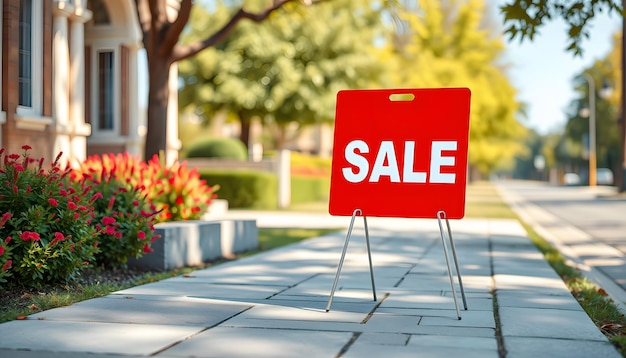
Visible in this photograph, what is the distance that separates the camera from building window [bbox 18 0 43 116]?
39.1ft

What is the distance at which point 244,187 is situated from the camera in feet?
76.0

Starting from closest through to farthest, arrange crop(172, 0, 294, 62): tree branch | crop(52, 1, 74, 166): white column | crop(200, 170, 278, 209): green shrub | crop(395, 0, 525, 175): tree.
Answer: crop(172, 0, 294, 62): tree branch, crop(52, 1, 74, 166): white column, crop(200, 170, 278, 209): green shrub, crop(395, 0, 525, 175): tree

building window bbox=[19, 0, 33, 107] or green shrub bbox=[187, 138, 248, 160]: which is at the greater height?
building window bbox=[19, 0, 33, 107]

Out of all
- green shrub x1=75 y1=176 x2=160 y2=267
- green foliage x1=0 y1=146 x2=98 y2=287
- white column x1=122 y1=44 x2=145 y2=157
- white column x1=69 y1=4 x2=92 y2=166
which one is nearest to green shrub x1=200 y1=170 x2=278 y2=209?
white column x1=122 y1=44 x2=145 y2=157

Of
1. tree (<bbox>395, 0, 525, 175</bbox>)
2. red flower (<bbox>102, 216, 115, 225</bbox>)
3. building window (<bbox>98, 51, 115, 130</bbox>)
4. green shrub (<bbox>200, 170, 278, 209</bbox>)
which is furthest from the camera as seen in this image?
tree (<bbox>395, 0, 525, 175</bbox>)

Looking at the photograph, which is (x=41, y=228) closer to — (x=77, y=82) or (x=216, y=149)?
(x=77, y=82)

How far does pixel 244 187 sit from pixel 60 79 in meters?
10.3

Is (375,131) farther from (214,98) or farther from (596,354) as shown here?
(214,98)

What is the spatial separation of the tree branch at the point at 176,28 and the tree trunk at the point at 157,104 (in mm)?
247

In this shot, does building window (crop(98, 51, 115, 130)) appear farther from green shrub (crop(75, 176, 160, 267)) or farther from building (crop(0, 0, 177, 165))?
green shrub (crop(75, 176, 160, 267))

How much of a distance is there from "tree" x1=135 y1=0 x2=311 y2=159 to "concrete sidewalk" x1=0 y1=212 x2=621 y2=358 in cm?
404

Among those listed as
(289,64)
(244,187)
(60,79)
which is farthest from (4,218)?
(289,64)

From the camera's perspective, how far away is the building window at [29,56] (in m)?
11.9

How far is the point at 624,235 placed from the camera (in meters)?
15.0
